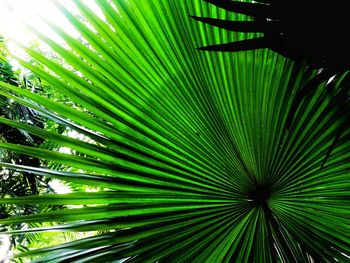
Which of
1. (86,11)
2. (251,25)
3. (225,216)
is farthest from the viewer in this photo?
(225,216)

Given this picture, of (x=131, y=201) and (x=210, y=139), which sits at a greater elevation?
(x=210, y=139)

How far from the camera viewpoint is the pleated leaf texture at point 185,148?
824mm

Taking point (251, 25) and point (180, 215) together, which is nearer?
point (251, 25)

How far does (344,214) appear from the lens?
92 cm

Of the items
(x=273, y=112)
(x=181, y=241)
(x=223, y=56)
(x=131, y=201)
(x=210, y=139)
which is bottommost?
(x=181, y=241)

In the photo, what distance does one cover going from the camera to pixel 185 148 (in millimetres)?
938

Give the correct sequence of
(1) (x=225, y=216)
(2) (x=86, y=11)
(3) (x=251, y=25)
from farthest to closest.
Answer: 1. (1) (x=225, y=216)
2. (2) (x=86, y=11)
3. (3) (x=251, y=25)

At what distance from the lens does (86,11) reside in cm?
83

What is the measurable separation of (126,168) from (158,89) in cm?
26

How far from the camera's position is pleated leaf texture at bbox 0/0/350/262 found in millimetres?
824

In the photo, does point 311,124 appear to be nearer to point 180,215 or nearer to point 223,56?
point 223,56

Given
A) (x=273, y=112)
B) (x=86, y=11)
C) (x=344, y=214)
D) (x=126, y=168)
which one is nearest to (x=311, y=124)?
(x=273, y=112)

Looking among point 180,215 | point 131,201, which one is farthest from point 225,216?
point 131,201

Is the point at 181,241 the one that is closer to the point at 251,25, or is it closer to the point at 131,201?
the point at 131,201
